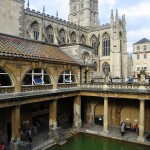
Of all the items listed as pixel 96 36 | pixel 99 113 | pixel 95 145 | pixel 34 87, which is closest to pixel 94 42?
pixel 96 36

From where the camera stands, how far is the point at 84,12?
261ft

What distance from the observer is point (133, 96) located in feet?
68.0

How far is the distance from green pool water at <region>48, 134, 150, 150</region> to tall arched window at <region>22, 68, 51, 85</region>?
6.32 metres

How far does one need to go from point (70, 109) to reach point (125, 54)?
3876cm

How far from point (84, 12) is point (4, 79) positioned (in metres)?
69.1

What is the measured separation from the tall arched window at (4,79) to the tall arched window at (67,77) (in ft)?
23.2

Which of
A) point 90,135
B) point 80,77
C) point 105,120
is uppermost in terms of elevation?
point 80,77

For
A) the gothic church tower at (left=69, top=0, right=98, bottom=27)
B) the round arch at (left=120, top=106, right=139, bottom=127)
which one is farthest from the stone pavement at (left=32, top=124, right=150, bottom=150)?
the gothic church tower at (left=69, top=0, right=98, bottom=27)

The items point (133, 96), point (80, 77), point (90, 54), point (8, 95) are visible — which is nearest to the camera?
point (8, 95)

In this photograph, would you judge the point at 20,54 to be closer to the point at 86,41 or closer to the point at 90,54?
the point at 90,54

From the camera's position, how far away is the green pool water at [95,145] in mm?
18741

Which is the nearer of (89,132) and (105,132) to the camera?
(105,132)

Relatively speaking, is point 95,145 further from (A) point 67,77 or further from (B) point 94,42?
(B) point 94,42

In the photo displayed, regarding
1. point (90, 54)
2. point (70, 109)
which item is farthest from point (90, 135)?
point (90, 54)
